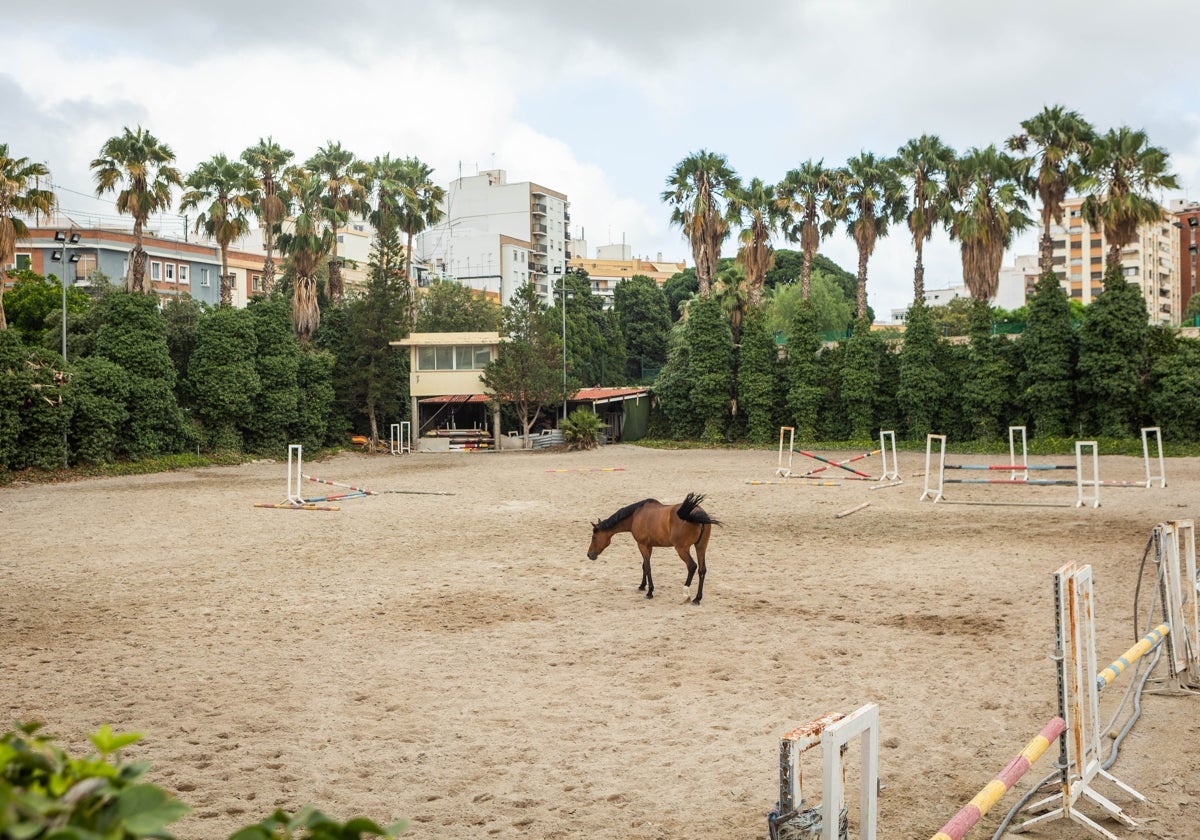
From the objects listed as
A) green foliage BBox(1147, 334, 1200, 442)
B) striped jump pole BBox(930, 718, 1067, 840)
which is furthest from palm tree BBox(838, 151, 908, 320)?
striped jump pole BBox(930, 718, 1067, 840)

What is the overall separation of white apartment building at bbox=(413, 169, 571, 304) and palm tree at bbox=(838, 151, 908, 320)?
46717 millimetres

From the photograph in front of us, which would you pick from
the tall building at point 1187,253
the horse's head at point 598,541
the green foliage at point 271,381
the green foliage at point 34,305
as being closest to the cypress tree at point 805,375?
the green foliage at point 271,381

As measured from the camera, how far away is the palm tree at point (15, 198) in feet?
114

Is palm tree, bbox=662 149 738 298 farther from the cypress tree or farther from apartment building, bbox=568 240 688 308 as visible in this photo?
apartment building, bbox=568 240 688 308

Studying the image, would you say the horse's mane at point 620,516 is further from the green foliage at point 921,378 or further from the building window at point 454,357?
the building window at point 454,357

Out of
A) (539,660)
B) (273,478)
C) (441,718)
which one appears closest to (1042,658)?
(539,660)

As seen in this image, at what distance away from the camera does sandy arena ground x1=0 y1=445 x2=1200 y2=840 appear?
20.0 ft

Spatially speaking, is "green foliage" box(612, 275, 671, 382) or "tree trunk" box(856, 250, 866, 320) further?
"green foliage" box(612, 275, 671, 382)

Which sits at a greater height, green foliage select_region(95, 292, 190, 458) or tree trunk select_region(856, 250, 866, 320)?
tree trunk select_region(856, 250, 866, 320)

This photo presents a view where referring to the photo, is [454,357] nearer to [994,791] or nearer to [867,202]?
[867,202]

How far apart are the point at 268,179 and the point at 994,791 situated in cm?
4970

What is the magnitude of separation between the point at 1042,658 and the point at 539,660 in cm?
470

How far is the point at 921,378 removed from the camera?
142ft

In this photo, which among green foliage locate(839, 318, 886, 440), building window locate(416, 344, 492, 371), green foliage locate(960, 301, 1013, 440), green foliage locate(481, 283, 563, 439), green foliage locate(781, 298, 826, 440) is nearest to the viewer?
green foliage locate(960, 301, 1013, 440)
